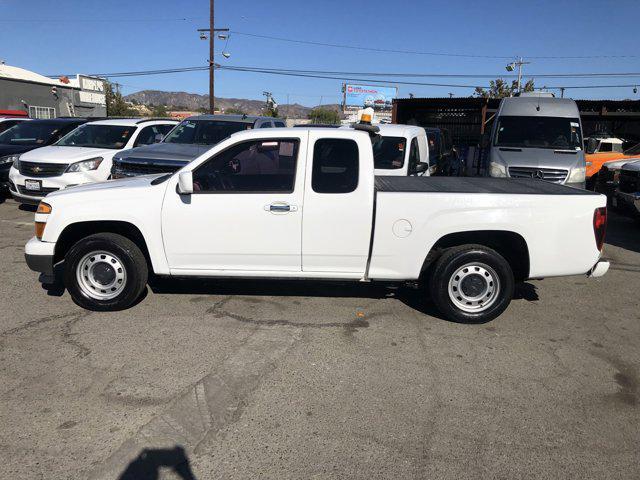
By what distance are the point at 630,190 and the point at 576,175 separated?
1049 mm

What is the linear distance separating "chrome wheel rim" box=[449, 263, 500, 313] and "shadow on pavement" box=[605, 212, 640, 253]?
5.01 metres

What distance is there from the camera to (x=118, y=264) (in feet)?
16.8

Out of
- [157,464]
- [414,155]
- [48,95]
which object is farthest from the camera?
[48,95]

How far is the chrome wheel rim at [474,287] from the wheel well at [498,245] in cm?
28

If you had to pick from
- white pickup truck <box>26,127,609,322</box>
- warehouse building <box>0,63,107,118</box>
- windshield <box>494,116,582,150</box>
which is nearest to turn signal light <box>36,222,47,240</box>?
white pickup truck <box>26,127,609,322</box>

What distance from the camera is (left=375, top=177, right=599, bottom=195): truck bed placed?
503cm

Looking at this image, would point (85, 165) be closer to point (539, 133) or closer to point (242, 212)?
point (242, 212)

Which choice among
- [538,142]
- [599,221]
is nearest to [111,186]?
[599,221]

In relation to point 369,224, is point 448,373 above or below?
below

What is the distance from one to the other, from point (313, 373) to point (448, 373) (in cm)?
108

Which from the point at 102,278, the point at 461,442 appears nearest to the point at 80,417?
the point at 102,278

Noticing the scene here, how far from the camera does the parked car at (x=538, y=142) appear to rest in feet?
34.1

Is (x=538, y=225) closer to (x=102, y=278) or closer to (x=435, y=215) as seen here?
(x=435, y=215)

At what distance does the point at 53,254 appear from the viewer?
508 centimetres
